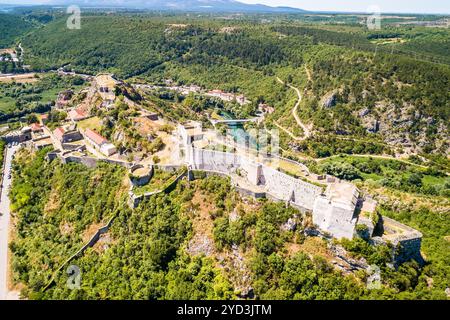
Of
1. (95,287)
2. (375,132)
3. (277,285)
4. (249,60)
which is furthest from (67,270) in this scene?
(249,60)

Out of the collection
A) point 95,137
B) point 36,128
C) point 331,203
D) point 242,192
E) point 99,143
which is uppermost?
point 95,137

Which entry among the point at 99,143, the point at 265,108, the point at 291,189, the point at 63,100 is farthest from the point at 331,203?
the point at 265,108

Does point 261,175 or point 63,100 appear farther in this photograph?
point 63,100

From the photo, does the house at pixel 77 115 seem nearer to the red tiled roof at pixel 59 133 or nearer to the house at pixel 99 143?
the red tiled roof at pixel 59 133

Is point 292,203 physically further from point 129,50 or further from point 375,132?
point 129,50

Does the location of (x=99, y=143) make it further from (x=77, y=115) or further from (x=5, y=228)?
(x=5, y=228)

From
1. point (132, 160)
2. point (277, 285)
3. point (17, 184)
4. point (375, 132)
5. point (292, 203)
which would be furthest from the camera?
point (375, 132)
